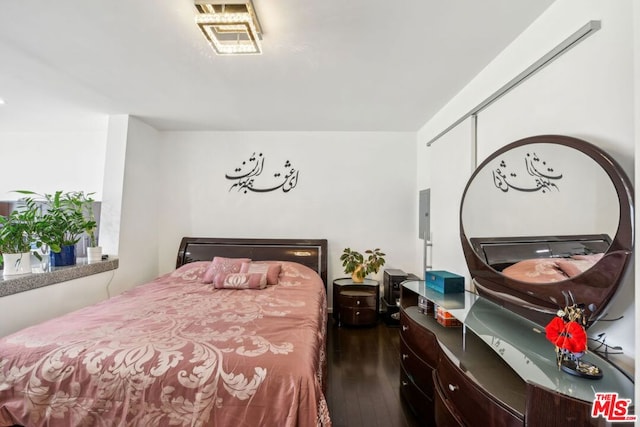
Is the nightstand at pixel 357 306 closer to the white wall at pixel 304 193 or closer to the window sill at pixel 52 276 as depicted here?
the white wall at pixel 304 193

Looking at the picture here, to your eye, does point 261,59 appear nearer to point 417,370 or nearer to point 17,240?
point 417,370

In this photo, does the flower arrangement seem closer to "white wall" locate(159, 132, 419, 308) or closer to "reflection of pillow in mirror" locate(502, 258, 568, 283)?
"reflection of pillow in mirror" locate(502, 258, 568, 283)

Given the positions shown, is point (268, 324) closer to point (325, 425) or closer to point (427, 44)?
point (325, 425)

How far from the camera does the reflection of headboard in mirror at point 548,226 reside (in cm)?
113

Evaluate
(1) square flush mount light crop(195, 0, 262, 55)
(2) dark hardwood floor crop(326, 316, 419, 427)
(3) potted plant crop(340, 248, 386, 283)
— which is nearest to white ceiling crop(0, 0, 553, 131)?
(1) square flush mount light crop(195, 0, 262, 55)

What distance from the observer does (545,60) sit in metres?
1.50

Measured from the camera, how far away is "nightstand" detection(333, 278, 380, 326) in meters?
3.29

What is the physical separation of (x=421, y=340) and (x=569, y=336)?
0.88 m

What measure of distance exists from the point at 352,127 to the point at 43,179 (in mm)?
4301

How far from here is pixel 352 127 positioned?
3.64 metres

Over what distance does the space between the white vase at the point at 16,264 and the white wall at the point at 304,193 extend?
148cm

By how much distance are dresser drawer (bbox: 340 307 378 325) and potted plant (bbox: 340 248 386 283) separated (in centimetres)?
35

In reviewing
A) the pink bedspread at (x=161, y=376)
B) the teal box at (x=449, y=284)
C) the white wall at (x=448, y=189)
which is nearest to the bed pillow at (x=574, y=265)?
the teal box at (x=449, y=284)

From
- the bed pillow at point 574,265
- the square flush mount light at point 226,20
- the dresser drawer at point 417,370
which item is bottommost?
the dresser drawer at point 417,370
